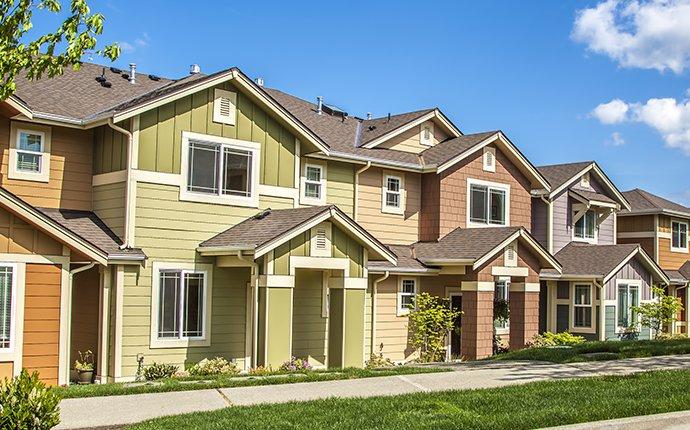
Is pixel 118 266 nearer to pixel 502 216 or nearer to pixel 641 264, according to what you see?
pixel 502 216

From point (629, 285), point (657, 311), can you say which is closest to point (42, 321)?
point (629, 285)

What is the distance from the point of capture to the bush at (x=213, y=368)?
19547 millimetres

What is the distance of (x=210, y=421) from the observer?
1155 cm

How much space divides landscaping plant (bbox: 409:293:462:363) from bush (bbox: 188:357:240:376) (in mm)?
6843

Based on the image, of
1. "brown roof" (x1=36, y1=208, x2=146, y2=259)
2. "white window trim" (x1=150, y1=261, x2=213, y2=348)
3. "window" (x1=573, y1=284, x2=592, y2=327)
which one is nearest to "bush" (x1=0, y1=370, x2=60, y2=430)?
"brown roof" (x1=36, y1=208, x2=146, y2=259)

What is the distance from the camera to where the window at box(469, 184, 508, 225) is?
91.1 ft

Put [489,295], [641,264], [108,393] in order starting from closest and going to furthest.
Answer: [108,393]
[489,295]
[641,264]

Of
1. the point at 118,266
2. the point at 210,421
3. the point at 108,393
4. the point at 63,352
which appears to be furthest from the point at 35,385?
the point at 118,266

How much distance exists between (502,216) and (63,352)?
15.8 metres

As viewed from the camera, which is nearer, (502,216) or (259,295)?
(259,295)

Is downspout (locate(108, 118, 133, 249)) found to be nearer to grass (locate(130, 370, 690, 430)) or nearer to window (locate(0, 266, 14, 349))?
window (locate(0, 266, 14, 349))

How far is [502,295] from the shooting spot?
93.7 ft

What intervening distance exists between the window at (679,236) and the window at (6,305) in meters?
29.0

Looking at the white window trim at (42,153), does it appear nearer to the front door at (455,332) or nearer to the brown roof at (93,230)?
the brown roof at (93,230)
